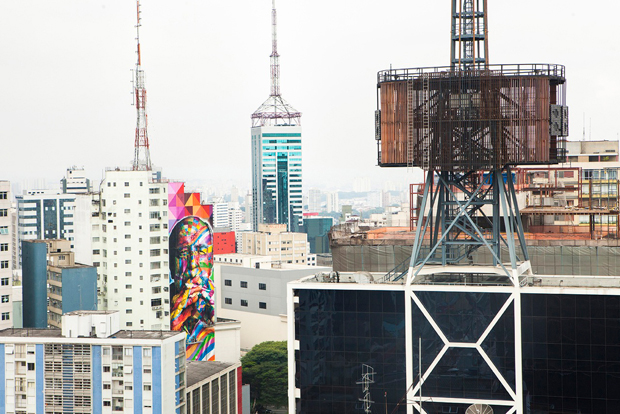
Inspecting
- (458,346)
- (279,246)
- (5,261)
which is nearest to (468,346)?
(458,346)

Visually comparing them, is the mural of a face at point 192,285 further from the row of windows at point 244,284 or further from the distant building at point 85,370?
the distant building at point 85,370

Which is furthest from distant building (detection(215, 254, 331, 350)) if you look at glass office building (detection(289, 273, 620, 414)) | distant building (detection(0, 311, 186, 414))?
glass office building (detection(289, 273, 620, 414))

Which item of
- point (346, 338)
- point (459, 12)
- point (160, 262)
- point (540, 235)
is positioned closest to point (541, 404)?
point (346, 338)

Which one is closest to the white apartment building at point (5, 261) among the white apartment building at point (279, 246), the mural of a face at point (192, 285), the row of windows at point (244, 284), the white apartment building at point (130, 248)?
the white apartment building at point (130, 248)

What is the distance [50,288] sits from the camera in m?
80.2

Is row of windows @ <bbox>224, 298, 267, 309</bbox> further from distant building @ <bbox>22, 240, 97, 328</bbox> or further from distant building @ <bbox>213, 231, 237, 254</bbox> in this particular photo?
distant building @ <bbox>213, 231, 237, 254</bbox>

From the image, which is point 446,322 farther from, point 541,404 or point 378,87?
point 378,87

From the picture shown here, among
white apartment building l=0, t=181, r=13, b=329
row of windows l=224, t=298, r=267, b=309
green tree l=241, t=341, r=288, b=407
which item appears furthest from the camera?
row of windows l=224, t=298, r=267, b=309

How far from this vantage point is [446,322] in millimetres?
35094

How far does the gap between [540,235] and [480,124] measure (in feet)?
67.0

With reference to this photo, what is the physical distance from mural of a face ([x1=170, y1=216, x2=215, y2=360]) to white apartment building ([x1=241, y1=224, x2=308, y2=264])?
81017 mm

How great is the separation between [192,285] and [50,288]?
55.1ft

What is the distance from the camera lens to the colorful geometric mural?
91.3 m

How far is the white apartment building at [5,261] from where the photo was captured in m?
65.1
